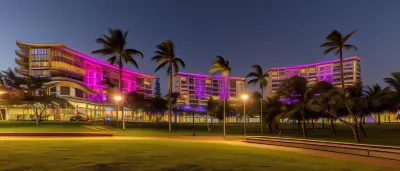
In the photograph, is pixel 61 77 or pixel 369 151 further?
pixel 61 77

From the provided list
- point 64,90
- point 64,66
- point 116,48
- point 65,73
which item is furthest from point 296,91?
point 65,73

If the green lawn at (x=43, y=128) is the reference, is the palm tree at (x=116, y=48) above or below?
above

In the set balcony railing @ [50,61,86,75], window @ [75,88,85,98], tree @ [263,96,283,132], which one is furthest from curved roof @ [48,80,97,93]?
tree @ [263,96,283,132]

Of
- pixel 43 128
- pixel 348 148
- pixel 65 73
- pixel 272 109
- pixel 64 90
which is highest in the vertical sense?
pixel 65 73

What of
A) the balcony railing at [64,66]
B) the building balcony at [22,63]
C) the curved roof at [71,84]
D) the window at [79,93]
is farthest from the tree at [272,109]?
the building balcony at [22,63]

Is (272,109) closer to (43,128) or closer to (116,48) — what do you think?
(116,48)

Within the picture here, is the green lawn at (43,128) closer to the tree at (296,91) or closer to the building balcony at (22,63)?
the tree at (296,91)

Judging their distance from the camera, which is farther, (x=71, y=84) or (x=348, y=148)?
(x=71, y=84)

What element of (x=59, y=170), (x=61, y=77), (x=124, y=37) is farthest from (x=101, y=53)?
(x=61, y=77)

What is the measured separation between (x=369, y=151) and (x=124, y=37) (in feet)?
129

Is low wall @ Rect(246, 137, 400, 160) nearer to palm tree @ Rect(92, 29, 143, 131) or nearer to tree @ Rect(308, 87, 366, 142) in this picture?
tree @ Rect(308, 87, 366, 142)

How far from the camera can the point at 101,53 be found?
48188mm

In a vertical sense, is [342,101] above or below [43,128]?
above

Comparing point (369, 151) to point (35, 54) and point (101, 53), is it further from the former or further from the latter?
point (35, 54)
